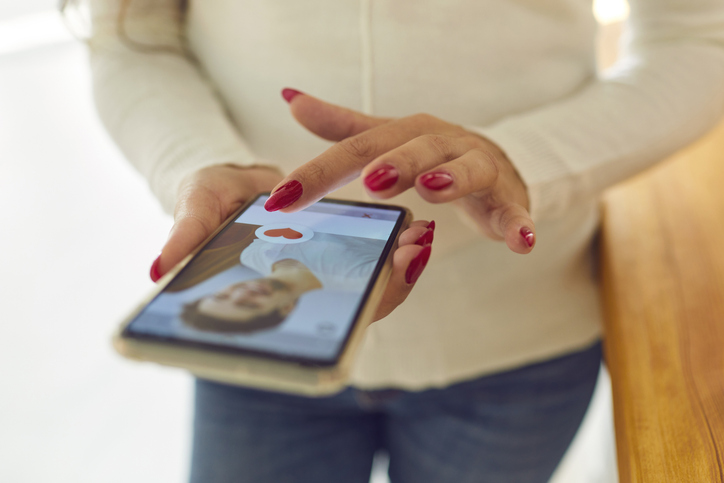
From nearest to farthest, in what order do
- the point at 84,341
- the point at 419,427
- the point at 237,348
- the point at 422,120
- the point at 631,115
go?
the point at 237,348 < the point at 422,120 < the point at 631,115 < the point at 419,427 < the point at 84,341

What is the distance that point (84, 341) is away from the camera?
1089 mm

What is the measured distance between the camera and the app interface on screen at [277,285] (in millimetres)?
204

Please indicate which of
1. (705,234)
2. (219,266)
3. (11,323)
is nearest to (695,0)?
(705,234)

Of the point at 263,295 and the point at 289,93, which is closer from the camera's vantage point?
the point at 263,295

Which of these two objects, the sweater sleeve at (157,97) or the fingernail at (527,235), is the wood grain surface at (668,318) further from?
the sweater sleeve at (157,97)

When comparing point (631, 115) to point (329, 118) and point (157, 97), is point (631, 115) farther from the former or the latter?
point (157, 97)

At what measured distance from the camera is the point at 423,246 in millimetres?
268

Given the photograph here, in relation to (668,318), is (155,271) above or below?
above

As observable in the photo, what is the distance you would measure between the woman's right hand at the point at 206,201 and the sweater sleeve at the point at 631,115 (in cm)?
16

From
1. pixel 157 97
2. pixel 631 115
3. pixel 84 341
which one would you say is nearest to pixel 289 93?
pixel 157 97

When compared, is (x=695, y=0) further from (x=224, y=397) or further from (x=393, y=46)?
(x=224, y=397)

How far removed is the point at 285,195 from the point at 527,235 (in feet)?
0.44

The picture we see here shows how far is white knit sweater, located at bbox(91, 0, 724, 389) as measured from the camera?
40 centimetres

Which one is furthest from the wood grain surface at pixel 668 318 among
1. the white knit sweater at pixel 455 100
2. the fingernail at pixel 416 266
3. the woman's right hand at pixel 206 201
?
the woman's right hand at pixel 206 201
